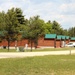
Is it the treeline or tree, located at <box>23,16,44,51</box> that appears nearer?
the treeline

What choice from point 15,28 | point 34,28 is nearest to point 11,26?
point 15,28

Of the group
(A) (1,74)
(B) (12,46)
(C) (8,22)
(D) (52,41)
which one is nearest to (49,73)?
(A) (1,74)

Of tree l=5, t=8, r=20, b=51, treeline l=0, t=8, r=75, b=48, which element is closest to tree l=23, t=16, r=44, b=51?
treeline l=0, t=8, r=75, b=48

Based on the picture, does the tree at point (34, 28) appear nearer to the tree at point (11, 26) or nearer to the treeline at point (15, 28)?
the treeline at point (15, 28)

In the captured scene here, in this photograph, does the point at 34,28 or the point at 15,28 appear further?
the point at 34,28

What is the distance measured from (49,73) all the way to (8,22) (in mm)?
38906

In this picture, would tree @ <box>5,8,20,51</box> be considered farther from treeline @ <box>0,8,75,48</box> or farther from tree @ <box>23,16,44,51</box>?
tree @ <box>23,16,44,51</box>

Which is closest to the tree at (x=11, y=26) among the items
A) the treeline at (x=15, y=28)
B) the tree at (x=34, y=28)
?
the treeline at (x=15, y=28)

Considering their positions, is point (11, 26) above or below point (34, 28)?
above

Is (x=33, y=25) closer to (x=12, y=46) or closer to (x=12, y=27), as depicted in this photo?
(x=12, y=27)

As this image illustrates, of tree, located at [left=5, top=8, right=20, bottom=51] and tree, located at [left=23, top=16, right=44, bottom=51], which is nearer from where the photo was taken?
tree, located at [left=5, top=8, right=20, bottom=51]

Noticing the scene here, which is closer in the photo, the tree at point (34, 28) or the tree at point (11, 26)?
the tree at point (11, 26)

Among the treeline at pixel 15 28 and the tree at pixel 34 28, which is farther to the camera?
the tree at pixel 34 28

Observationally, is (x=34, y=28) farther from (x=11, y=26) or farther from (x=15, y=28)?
(x=11, y=26)
